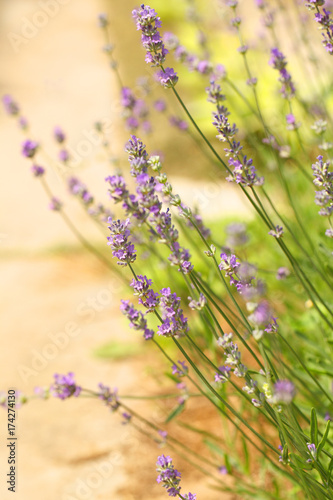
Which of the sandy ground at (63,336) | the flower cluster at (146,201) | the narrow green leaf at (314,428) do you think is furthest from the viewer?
the sandy ground at (63,336)

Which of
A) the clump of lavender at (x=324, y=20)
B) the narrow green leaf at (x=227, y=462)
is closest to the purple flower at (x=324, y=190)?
the clump of lavender at (x=324, y=20)

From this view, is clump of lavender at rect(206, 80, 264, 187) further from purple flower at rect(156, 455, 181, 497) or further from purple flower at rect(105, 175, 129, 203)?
purple flower at rect(156, 455, 181, 497)

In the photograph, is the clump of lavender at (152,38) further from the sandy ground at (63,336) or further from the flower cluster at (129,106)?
the sandy ground at (63,336)

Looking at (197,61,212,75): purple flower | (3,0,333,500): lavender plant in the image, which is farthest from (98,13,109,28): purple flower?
(197,61,212,75): purple flower

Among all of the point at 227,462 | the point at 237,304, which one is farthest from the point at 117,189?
the point at 227,462

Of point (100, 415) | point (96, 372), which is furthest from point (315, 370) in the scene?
point (96, 372)

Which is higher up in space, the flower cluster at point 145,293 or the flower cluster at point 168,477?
the flower cluster at point 145,293

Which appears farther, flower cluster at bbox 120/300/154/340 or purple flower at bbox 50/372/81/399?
purple flower at bbox 50/372/81/399
